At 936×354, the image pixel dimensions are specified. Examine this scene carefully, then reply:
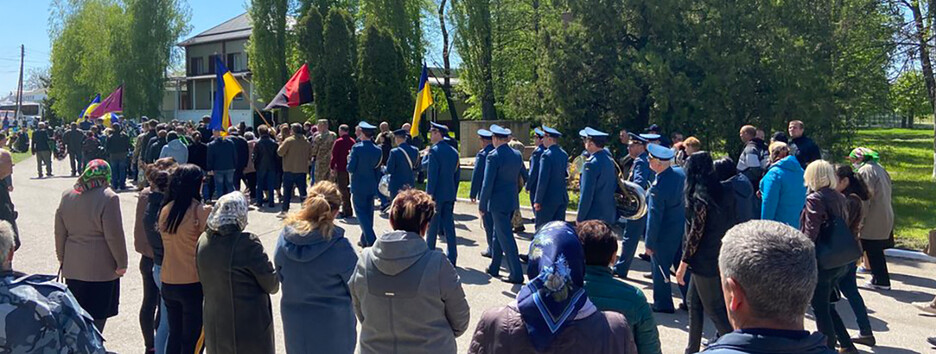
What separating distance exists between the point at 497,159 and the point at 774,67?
25.6ft

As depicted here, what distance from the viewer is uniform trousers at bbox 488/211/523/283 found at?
835cm

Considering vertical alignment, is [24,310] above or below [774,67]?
below

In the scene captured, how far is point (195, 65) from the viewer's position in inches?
2259

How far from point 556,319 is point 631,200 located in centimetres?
702

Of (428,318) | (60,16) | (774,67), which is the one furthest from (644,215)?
(60,16)

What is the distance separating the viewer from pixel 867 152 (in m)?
8.18

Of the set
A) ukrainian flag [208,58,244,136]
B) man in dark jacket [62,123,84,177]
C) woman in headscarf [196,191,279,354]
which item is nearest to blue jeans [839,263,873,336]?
woman in headscarf [196,191,279,354]

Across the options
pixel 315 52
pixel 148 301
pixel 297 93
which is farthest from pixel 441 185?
pixel 315 52

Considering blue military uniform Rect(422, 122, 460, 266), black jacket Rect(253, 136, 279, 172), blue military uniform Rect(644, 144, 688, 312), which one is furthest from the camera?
black jacket Rect(253, 136, 279, 172)

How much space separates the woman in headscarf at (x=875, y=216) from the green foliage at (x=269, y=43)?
112 feet

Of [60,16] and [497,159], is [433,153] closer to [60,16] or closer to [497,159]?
[497,159]

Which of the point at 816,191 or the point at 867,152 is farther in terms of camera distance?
the point at 867,152

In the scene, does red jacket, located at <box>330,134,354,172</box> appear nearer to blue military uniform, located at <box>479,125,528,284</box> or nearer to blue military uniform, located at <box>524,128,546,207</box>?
→ blue military uniform, located at <box>524,128,546,207</box>

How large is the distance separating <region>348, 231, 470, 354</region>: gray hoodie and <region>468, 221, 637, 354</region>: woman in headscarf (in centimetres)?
81
